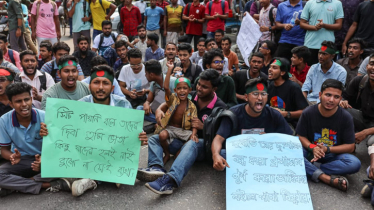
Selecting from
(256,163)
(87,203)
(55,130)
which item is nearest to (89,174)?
(87,203)

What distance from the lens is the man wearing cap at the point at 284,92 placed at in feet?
17.0

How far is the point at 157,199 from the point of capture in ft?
12.6

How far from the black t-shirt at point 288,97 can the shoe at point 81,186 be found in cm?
286

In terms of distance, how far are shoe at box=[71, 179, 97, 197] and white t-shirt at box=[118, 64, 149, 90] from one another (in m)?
2.95

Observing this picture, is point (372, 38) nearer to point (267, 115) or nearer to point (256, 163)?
point (267, 115)

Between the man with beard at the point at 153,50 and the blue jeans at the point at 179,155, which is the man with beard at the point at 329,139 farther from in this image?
the man with beard at the point at 153,50

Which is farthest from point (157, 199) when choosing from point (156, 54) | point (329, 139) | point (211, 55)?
point (156, 54)

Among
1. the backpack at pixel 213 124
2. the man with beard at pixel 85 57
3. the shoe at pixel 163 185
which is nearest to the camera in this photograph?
the shoe at pixel 163 185

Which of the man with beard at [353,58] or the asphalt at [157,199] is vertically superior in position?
the man with beard at [353,58]

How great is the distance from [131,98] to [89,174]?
292cm

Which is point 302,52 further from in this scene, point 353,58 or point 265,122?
point 265,122

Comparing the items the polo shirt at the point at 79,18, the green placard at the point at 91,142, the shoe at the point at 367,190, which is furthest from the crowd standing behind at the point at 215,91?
the polo shirt at the point at 79,18

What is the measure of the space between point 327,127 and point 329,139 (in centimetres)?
15

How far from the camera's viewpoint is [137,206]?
12.2 ft
